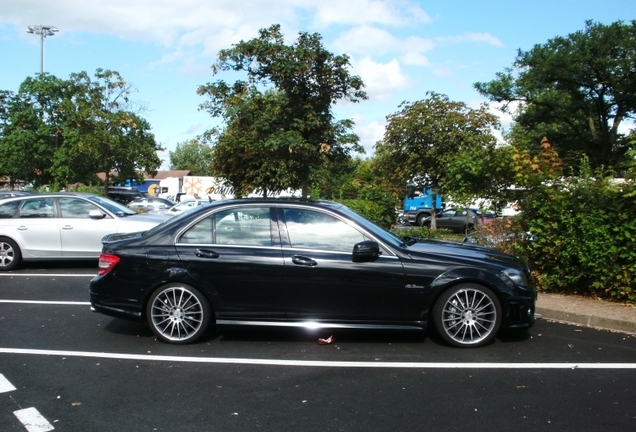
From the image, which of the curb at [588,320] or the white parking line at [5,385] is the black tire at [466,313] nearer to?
the curb at [588,320]

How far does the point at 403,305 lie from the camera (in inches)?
246

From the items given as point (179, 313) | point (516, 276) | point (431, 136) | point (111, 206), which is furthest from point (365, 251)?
point (431, 136)

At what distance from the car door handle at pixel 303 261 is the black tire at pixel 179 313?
1033 millimetres

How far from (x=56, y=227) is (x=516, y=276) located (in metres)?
8.81

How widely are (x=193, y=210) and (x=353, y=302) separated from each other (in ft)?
A: 6.71

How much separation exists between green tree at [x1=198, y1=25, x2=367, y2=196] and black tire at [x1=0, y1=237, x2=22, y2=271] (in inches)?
209

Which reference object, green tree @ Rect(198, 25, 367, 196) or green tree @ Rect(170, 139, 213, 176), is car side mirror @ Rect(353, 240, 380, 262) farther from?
green tree @ Rect(170, 139, 213, 176)

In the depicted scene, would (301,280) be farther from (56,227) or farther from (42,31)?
(42,31)

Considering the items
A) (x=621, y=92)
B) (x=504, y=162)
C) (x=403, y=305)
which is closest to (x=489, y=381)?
(x=403, y=305)

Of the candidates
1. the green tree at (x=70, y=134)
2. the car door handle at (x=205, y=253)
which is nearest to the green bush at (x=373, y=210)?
the car door handle at (x=205, y=253)

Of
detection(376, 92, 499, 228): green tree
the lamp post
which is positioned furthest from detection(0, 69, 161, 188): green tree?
detection(376, 92, 499, 228): green tree

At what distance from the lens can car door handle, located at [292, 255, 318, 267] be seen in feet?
20.6

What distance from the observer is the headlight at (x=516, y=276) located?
6352 millimetres

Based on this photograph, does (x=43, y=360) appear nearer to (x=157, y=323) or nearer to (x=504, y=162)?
(x=157, y=323)
